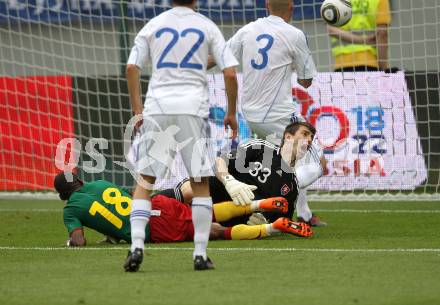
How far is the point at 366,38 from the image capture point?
45.2 feet

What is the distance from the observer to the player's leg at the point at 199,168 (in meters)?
6.85

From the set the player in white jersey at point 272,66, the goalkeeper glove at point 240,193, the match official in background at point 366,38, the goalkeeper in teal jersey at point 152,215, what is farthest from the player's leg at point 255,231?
the match official in background at point 366,38

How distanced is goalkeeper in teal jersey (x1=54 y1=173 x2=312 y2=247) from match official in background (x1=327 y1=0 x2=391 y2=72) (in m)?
5.16

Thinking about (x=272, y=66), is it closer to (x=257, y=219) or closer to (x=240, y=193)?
(x=257, y=219)

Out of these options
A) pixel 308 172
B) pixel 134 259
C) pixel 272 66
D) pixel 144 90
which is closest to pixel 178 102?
pixel 134 259

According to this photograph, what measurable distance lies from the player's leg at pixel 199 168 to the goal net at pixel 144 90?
642 centimetres

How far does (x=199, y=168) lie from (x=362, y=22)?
24.2 ft

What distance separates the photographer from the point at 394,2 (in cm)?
1498

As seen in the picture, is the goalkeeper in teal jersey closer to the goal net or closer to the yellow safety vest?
the goal net

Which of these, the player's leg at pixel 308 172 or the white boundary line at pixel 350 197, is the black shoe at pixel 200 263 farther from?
the white boundary line at pixel 350 197

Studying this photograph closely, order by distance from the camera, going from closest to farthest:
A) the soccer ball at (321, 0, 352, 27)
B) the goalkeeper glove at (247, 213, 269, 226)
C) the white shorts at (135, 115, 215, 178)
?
the white shorts at (135, 115, 215, 178), the goalkeeper glove at (247, 213, 269, 226), the soccer ball at (321, 0, 352, 27)

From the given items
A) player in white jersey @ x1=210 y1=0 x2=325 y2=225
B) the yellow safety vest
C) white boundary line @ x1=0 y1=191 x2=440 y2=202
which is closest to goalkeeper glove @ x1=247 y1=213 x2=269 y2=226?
player in white jersey @ x1=210 y1=0 x2=325 y2=225

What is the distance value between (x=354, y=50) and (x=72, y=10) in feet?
17.4

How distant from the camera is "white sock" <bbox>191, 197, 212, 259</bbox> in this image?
688cm
